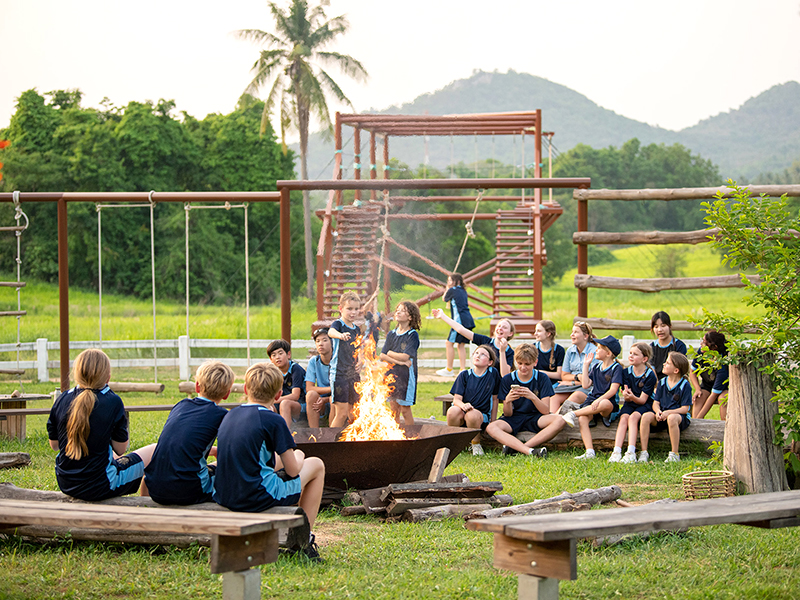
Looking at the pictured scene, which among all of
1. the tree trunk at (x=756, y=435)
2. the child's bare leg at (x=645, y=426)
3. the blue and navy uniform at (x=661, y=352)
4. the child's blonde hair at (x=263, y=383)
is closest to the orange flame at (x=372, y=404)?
the child's blonde hair at (x=263, y=383)

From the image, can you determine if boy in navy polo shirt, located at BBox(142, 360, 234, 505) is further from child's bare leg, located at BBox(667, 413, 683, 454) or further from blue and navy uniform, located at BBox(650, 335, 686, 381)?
blue and navy uniform, located at BBox(650, 335, 686, 381)

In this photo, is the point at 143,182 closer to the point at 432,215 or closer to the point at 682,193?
the point at 432,215

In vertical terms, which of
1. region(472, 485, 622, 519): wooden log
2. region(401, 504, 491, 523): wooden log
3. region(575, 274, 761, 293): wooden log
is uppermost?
region(575, 274, 761, 293): wooden log

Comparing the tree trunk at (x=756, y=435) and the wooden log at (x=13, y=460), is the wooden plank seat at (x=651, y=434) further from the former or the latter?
the wooden log at (x=13, y=460)

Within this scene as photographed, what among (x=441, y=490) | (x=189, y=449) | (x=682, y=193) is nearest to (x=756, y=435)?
(x=441, y=490)

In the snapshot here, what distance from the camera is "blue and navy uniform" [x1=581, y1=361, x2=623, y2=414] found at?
782 centimetres

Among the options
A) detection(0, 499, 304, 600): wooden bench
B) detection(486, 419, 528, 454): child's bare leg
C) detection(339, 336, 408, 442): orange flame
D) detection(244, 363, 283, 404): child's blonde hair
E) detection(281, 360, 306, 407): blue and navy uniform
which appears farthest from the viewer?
detection(281, 360, 306, 407): blue and navy uniform

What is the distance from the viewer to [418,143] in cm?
13650

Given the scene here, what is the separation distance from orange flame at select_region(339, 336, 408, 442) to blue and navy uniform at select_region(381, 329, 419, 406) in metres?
0.08

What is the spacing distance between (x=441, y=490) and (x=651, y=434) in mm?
2904

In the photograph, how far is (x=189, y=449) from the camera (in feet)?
15.4

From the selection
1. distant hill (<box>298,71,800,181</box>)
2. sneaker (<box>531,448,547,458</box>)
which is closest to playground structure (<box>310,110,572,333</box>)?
sneaker (<box>531,448,547,458</box>)

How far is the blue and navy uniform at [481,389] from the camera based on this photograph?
26.4ft

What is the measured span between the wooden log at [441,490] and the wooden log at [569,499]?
246 mm
